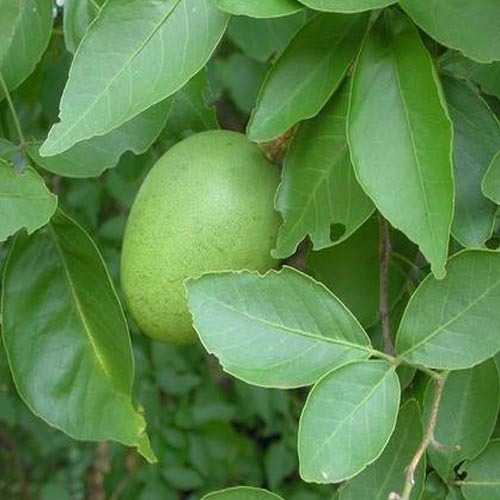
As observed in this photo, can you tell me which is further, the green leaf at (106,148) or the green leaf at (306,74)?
the green leaf at (106,148)

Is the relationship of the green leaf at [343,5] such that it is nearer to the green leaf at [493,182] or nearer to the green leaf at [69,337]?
the green leaf at [493,182]

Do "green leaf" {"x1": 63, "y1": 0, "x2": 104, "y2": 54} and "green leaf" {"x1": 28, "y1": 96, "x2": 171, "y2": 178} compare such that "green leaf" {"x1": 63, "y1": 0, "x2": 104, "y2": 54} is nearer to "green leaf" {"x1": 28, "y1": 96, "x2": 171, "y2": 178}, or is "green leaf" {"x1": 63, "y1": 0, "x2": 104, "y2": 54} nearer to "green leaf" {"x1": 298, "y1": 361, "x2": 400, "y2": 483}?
"green leaf" {"x1": 28, "y1": 96, "x2": 171, "y2": 178}

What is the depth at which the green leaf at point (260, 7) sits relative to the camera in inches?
32.2

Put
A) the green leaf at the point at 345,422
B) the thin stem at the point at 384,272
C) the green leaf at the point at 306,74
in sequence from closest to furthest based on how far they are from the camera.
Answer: the green leaf at the point at 345,422, the green leaf at the point at 306,74, the thin stem at the point at 384,272

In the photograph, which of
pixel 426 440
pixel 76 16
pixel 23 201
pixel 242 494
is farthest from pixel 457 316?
pixel 76 16

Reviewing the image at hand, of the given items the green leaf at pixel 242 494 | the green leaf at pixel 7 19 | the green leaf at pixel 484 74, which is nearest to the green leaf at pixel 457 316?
the green leaf at pixel 242 494

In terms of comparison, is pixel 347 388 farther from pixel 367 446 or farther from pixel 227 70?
pixel 227 70

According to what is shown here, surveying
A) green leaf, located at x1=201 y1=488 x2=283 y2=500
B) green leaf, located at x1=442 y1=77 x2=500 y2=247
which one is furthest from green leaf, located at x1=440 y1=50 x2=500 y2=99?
green leaf, located at x1=201 y1=488 x2=283 y2=500

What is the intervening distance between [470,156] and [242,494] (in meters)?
0.31

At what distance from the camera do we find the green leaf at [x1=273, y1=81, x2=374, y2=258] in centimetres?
92

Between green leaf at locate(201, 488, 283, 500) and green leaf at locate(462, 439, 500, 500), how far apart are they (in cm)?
16

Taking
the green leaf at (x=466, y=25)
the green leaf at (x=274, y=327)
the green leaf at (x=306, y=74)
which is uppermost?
the green leaf at (x=466, y=25)

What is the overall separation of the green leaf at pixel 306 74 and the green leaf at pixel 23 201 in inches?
6.4

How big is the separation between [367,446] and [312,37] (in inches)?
12.4
